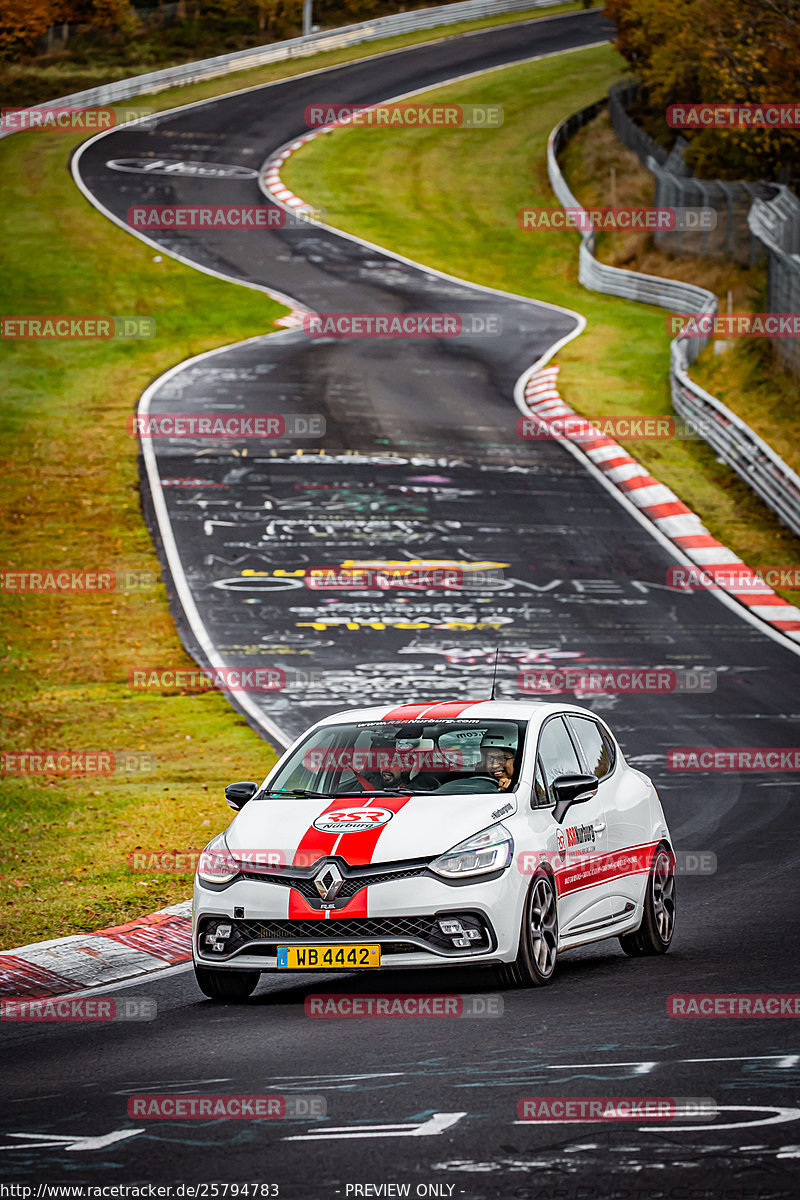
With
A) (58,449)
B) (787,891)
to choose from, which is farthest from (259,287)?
(787,891)

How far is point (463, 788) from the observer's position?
31.1ft

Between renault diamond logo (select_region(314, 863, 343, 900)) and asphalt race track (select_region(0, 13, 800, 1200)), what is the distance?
0.67 m

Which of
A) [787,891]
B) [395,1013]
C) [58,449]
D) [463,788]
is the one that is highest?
[463,788]

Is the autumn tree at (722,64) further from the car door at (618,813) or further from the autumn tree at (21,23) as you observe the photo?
the car door at (618,813)

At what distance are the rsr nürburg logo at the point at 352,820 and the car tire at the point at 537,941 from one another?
0.87 m

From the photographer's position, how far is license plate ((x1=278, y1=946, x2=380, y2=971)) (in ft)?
28.2

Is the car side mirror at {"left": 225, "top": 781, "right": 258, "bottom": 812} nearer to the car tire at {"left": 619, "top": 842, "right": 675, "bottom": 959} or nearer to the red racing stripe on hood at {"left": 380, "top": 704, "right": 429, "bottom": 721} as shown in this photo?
the red racing stripe on hood at {"left": 380, "top": 704, "right": 429, "bottom": 721}

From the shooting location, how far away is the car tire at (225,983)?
914cm

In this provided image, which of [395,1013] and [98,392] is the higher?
[395,1013]

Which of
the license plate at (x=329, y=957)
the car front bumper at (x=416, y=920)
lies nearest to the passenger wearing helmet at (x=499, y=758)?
the car front bumper at (x=416, y=920)

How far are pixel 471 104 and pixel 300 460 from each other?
4396cm

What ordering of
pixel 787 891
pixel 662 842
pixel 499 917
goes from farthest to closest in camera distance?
pixel 787 891, pixel 662 842, pixel 499 917

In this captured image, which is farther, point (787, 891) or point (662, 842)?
point (787, 891)

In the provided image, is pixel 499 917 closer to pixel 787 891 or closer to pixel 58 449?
pixel 787 891
